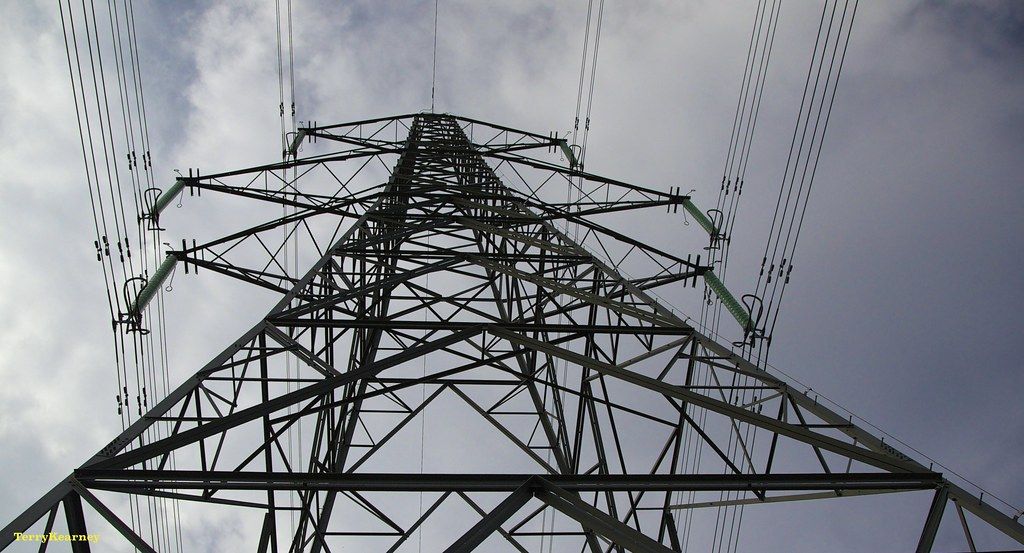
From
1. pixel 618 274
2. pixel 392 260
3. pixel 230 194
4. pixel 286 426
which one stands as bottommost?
pixel 286 426

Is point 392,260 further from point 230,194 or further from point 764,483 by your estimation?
point 764,483

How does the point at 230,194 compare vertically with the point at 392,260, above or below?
above

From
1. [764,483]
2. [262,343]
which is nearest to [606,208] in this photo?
[262,343]

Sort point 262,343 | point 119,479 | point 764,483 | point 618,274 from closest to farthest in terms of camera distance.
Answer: point 119,479, point 764,483, point 262,343, point 618,274

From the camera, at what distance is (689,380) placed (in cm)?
759

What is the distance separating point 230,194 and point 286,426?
274 inches

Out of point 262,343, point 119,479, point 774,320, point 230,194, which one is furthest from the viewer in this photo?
point 230,194

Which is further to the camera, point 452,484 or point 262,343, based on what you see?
point 262,343

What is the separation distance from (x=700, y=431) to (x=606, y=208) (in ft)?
22.6

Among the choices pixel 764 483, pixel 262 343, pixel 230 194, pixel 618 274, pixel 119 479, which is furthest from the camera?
pixel 230 194

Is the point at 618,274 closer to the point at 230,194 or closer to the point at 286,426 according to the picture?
the point at 286,426

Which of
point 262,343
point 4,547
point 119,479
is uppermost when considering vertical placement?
point 262,343

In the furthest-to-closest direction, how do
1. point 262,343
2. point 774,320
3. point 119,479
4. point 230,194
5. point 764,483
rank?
point 230,194 < point 774,320 < point 262,343 < point 764,483 < point 119,479

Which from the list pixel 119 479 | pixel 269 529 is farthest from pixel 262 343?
pixel 119 479
